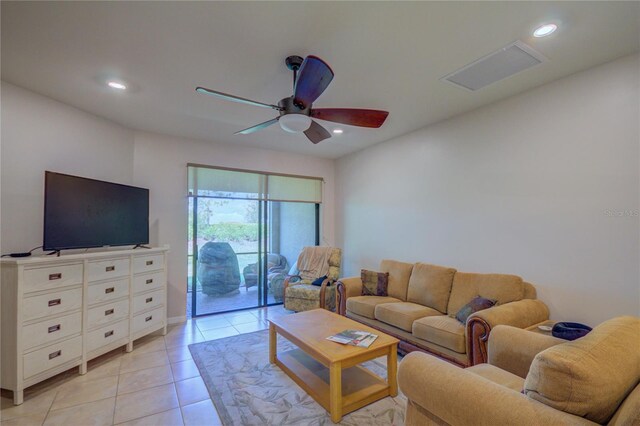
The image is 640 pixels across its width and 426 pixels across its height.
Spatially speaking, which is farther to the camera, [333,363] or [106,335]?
[106,335]

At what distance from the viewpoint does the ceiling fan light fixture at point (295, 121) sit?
232cm

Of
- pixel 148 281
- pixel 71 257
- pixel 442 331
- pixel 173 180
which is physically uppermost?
pixel 173 180

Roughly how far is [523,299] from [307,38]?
298 centimetres

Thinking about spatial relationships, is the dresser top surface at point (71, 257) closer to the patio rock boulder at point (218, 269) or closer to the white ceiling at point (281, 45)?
the patio rock boulder at point (218, 269)

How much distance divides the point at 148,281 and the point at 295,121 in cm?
272

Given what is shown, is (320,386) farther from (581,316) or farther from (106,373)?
(581,316)

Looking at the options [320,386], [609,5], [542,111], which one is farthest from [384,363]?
[609,5]

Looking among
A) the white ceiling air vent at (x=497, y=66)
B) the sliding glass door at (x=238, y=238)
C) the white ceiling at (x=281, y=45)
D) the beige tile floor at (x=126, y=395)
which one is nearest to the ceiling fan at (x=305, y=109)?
the white ceiling at (x=281, y=45)

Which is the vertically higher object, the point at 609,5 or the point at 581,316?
the point at 609,5

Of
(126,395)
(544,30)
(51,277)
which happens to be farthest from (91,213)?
(544,30)

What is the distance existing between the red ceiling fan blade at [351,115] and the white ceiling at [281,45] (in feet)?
1.37

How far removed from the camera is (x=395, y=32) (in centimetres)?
204

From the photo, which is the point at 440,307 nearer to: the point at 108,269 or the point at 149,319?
the point at 149,319

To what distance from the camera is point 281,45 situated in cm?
218
